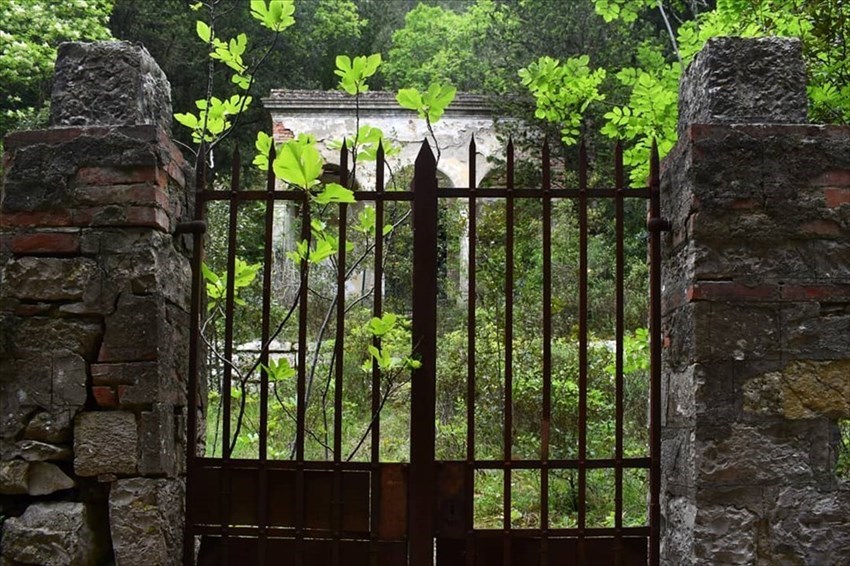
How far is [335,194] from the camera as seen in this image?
110 inches

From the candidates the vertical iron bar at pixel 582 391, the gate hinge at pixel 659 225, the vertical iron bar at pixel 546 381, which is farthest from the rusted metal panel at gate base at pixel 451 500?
the gate hinge at pixel 659 225

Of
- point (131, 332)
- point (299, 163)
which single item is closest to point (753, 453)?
point (299, 163)

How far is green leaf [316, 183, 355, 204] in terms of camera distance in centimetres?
277

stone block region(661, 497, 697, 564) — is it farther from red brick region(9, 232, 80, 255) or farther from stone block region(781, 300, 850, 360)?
red brick region(9, 232, 80, 255)

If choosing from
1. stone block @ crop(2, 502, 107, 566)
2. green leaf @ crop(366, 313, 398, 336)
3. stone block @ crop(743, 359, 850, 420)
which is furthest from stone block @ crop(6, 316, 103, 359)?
stone block @ crop(743, 359, 850, 420)

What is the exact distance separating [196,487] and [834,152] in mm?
2673

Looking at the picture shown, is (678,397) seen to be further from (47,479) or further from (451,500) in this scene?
(47,479)

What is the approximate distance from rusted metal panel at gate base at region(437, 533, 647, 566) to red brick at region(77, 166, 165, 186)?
1792 millimetres

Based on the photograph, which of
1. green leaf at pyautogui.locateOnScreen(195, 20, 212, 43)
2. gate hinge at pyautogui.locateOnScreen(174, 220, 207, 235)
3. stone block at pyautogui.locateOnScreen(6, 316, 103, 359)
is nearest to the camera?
stone block at pyautogui.locateOnScreen(6, 316, 103, 359)

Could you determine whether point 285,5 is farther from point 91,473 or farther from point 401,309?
point 401,309

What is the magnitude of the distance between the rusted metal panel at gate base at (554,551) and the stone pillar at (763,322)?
0.86ft

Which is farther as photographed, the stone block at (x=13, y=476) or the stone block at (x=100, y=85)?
the stone block at (x=100, y=85)

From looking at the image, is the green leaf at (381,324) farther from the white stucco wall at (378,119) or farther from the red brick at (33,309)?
the white stucco wall at (378,119)

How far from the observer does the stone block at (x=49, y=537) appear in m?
2.71
